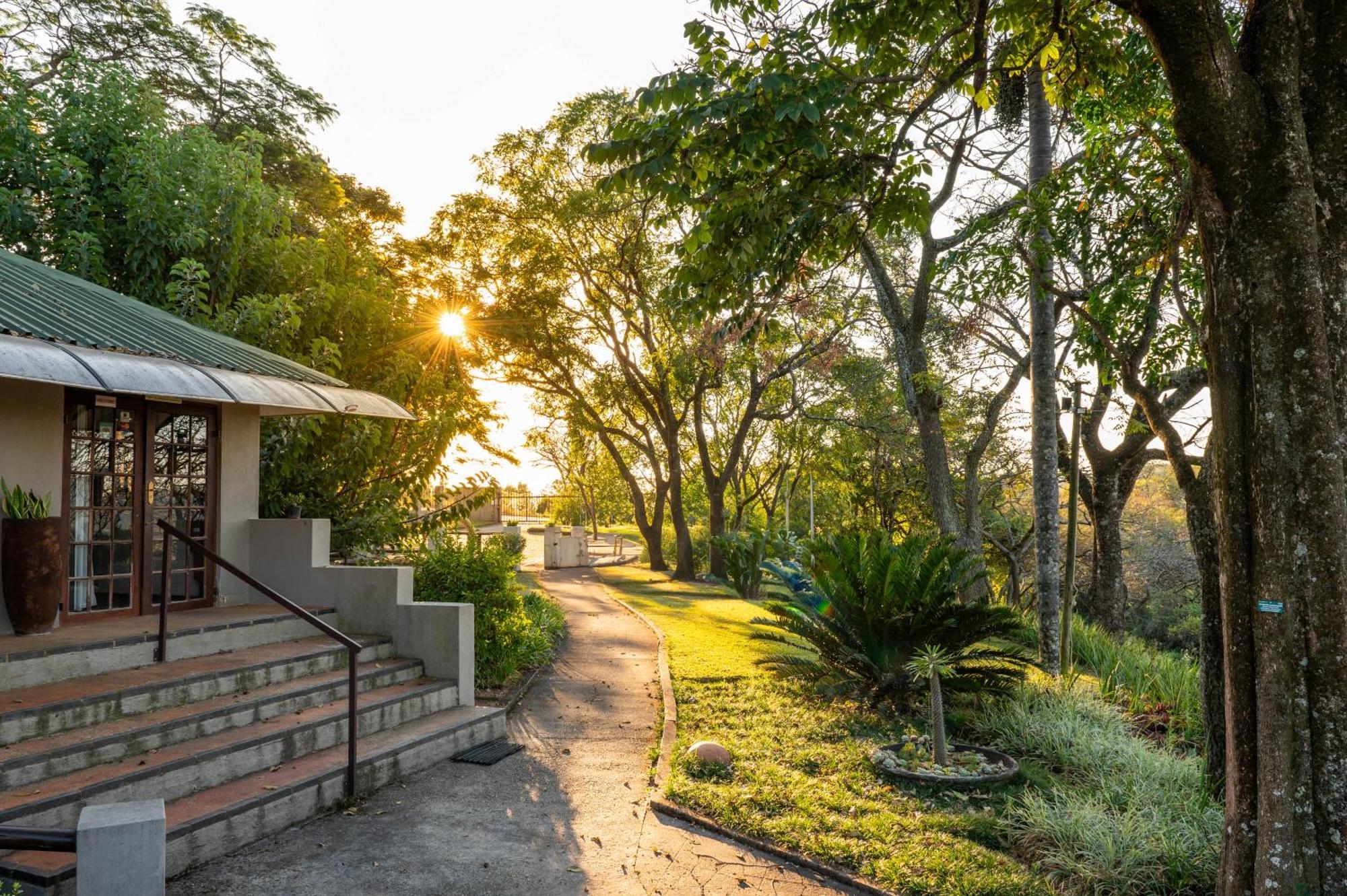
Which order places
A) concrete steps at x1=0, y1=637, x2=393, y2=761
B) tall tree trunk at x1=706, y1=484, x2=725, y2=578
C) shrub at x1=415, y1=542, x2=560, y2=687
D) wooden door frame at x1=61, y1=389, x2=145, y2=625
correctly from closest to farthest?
concrete steps at x1=0, y1=637, x2=393, y2=761, wooden door frame at x1=61, y1=389, x2=145, y2=625, shrub at x1=415, y1=542, x2=560, y2=687, tall tree trunk at x1=706, y1=484, x2=725, y2=578

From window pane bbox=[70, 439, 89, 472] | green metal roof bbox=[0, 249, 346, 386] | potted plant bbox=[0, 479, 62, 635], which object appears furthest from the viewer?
window pane bbox=[70, 439, 89, 472]

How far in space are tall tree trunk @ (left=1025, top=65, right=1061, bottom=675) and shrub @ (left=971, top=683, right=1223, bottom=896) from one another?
2.01m

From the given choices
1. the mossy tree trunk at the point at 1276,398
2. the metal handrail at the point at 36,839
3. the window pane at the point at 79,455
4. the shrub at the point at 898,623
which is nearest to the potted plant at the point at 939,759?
the shrub at the point at 898,623

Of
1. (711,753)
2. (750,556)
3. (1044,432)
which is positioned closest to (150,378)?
(711,753)

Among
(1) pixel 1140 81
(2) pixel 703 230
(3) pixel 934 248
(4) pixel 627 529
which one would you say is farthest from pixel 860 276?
(4) pixel 627 529

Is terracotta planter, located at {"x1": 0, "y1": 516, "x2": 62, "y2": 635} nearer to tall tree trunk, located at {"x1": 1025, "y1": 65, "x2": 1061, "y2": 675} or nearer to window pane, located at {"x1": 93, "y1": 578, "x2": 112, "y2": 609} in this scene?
window pane, located at {"x1": 93, "y1": 578, "x2": 112, "y2": 609}

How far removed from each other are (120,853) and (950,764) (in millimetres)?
5571

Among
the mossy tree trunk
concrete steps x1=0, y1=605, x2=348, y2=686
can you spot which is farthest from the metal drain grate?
the mossy tree trunk

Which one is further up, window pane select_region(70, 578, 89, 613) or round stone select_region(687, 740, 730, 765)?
window pane select_region(70, 578, 89, 613)

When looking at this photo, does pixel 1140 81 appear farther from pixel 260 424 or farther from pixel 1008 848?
pixel 260 424

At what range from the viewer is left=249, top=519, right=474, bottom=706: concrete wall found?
8289mm

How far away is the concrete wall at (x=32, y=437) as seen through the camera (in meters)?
7.07

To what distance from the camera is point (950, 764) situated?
6688mm

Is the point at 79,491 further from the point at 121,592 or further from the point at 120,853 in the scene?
the point at 120,853
